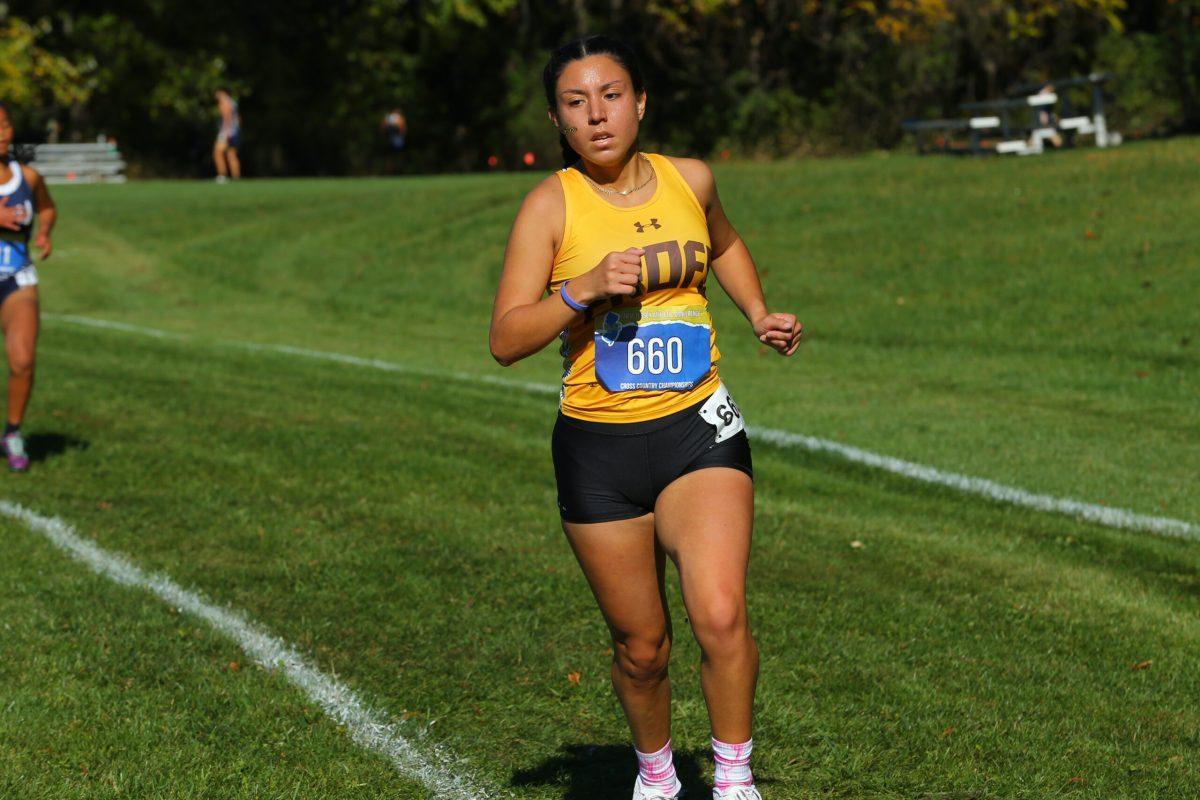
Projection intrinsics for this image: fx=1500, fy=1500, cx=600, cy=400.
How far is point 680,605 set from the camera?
7.13 meters

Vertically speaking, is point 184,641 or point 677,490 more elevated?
point 677,490

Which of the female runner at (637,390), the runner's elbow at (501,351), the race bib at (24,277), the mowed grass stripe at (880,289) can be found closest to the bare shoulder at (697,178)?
the female runner at (637,390)

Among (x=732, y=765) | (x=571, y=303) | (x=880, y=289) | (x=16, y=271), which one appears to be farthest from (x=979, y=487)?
(x=880, y=289)

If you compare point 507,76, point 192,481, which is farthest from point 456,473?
point 507,76

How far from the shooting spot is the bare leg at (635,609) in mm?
4336

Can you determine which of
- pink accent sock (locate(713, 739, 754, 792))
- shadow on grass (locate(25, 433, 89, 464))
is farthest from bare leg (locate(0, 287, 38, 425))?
pink accent sock (locate(713, 739, 754, 792))

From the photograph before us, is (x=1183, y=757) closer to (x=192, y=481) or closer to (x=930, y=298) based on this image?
(x=192, y=481)

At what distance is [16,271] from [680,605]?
17.5 feet

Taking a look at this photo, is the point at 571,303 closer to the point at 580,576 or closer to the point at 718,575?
the point at 718,575

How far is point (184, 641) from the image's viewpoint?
6500mm

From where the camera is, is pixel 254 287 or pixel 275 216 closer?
pixel 254 287

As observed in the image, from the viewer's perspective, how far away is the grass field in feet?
17.4

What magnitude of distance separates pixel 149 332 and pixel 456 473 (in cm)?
1029

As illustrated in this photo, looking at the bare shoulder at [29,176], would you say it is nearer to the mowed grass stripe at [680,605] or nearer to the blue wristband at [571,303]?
the mowed grass stripe at [680,605]
